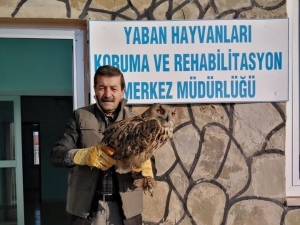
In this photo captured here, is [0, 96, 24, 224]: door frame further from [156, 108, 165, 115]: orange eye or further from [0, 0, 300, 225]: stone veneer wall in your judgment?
[156, 108, 165, 115]: orange eye

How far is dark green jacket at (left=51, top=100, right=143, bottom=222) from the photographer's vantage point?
7.54 feet

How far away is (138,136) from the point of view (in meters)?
2.02

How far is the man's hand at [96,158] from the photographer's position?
2102 mm

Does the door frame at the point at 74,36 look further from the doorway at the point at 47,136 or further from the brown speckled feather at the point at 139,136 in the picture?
the doorway at the point at 47,136

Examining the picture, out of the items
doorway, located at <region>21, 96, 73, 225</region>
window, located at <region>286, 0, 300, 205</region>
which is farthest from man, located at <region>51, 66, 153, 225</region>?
doorway, located at <region>21, 96, 73, 225</region>

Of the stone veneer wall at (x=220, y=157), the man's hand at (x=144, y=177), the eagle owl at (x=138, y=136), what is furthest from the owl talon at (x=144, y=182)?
the stone veneer wall at (x=220, y=157)

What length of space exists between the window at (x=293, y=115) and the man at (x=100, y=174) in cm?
168

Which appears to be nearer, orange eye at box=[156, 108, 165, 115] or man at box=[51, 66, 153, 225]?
orange eye at box=[156, 108, 165, 115]

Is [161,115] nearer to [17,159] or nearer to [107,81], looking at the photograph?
[107,81]

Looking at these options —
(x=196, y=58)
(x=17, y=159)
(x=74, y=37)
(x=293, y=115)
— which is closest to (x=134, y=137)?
(x=196, y=58)

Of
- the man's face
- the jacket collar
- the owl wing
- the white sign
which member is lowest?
the owl wing

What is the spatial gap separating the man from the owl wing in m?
0.21

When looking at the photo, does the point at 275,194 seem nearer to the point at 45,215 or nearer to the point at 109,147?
the point at 109,147

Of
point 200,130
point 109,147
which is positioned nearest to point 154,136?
point 109,147
